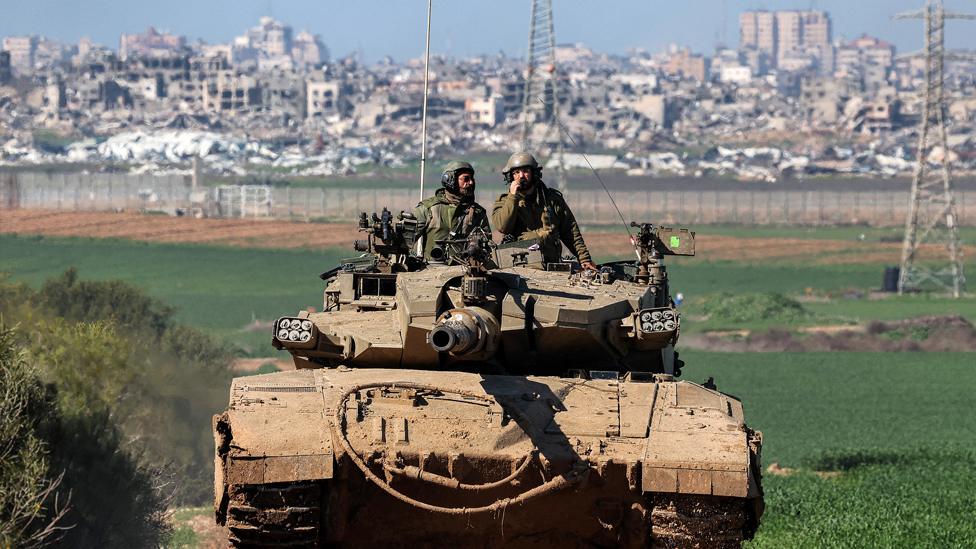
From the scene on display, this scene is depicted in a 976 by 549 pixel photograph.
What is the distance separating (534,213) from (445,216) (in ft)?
3.45

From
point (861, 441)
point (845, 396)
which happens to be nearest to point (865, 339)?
point (845, 396)

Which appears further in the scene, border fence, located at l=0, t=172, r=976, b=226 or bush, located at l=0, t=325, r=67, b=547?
border fence, located at l=0, t=172, r=976, b=226

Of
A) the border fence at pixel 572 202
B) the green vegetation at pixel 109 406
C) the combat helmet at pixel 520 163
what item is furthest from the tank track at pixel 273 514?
the border fence at pixel 572 202

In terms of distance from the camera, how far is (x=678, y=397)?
1780cm

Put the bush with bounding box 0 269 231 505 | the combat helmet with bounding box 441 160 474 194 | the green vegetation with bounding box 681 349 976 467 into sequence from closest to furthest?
the combat helmet with bounding box 441 160 474 194
the bush with bounding box 0 269 231 505
the green vegetation with bounding box 681 349 976 467

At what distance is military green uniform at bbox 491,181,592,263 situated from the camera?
22.6 metres

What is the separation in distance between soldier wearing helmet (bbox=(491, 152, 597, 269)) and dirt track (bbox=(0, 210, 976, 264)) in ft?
226

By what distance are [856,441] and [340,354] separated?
28.8 meters

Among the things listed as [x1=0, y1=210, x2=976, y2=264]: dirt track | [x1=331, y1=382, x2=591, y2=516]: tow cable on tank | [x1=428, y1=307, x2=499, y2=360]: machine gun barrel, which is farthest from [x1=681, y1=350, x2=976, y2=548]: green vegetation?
[x1=0, y1=210, x2=976, y2=264]: dirt track

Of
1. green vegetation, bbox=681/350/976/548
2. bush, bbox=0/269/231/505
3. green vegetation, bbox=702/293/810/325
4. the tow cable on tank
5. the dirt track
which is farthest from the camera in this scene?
the dirt track

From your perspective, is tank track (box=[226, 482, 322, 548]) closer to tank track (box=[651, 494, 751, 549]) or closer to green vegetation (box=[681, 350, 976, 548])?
tank track (box=[651, 494, 751, 549])

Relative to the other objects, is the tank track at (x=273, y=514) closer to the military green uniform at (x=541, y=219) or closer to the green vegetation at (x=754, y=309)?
the military green uniform at (x=541, y=219)

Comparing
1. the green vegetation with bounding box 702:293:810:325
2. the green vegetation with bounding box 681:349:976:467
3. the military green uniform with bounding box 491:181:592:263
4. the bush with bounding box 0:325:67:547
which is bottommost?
the green vegetation with bounding box 681:349:976:467

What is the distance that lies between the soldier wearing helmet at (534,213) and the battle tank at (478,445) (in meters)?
3.47
